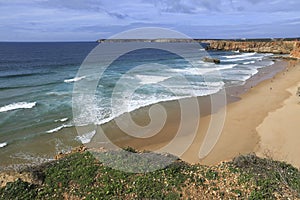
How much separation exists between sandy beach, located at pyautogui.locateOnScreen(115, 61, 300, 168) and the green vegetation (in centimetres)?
297

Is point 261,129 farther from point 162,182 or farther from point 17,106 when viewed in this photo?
point 17,106

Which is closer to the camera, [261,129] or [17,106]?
[261,129]

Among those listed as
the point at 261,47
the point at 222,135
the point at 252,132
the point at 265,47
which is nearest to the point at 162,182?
the point at 222,135

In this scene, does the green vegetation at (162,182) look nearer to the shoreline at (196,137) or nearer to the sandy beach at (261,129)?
the sandy beach at (261,129)

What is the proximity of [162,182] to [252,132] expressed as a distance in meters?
9.24

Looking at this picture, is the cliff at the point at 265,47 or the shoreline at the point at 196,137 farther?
the cliff at the point at 265,47

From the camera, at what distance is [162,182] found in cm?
695

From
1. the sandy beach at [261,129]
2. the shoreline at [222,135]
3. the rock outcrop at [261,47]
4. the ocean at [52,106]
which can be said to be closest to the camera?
the sandy beach at [261,129]

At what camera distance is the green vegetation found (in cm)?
657

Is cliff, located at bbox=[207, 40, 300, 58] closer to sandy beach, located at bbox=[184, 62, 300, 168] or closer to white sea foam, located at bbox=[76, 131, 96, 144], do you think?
sandy beach, located at bbox=[184, 62, 300, 168]

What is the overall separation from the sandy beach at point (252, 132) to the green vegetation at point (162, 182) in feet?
9.73

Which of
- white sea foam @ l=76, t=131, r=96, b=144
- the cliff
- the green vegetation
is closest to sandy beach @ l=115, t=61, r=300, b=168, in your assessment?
white sea foam @ l=76, t=131, r=96, b=144

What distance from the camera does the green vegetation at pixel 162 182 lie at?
6.57 metres

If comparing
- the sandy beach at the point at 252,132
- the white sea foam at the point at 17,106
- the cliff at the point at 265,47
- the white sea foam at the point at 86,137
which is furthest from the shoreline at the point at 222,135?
the cliff at the point at 265,47
